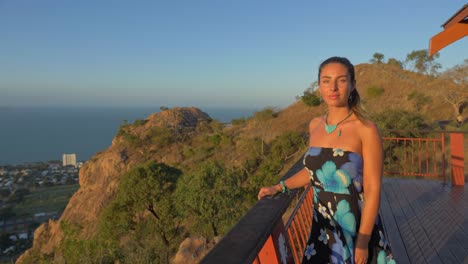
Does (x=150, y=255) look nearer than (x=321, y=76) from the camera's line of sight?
No

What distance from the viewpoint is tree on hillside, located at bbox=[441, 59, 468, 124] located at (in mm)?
16641

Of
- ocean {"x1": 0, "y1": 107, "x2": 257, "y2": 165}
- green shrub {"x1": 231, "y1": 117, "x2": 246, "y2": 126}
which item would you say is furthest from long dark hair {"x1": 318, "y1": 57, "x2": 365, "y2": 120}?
ocean {"x1": 0, "y1": 107, "x2": 257, "y2": 165}

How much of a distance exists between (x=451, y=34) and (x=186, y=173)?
482 inches

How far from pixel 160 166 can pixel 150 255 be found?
5.38 metres

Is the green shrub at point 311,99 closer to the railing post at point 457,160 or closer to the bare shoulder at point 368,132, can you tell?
the railing post at point 457,160

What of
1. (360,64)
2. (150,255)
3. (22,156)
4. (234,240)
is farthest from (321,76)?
(22,156)

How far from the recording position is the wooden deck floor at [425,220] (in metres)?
2.82

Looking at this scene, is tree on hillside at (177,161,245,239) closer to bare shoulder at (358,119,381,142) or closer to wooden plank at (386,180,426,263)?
wooden plank at (386,180,426,263)

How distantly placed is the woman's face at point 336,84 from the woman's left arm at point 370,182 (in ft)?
0.64

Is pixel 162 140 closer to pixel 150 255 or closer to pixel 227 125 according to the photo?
pixel 227 125

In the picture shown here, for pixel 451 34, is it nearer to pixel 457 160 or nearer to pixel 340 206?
pixel 457 160

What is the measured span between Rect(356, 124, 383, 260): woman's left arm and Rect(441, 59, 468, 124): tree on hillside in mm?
18039

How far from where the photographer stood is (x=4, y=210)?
114 feet

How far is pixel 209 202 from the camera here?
11.4 metres
